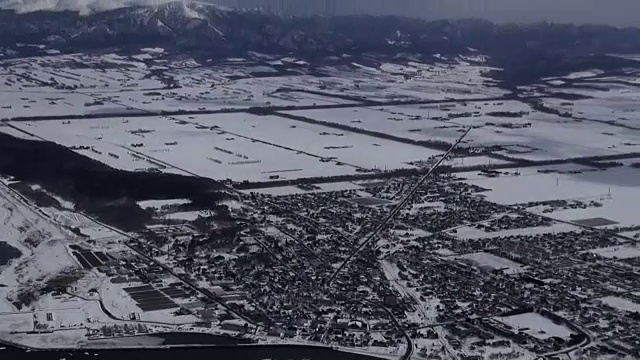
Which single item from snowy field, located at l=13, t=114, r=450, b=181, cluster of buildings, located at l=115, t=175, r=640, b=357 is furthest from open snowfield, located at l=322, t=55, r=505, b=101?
cluster of buildings, located at l=115, t=175, r=640, b=357

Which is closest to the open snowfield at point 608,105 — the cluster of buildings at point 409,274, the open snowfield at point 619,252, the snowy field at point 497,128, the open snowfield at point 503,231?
the snowy field at point 497,128

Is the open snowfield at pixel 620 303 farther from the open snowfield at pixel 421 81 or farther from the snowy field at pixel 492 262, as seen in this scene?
the open snowfield at pixel 421 81

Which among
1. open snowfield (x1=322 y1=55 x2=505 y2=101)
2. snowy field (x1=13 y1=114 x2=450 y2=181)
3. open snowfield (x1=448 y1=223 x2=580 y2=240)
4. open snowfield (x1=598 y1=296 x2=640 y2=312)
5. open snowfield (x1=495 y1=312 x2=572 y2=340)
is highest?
open snowfield (x1=598 y1=296 x2=640 y2=312)

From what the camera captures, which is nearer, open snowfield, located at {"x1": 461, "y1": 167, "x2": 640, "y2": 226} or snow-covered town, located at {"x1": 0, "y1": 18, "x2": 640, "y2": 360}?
snow-covered town, located at {"x1": 0, "y1": 18, "x2": 640, "y2": 360}

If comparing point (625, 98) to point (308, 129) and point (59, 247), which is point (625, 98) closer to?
point (308, 129)

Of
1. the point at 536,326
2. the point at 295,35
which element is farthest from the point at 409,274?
the point at 295,35

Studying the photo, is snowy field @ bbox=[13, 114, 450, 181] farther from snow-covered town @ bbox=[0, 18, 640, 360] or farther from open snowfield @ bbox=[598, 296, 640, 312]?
open snowfield @ bbox=[598, 296, 640, 312]
